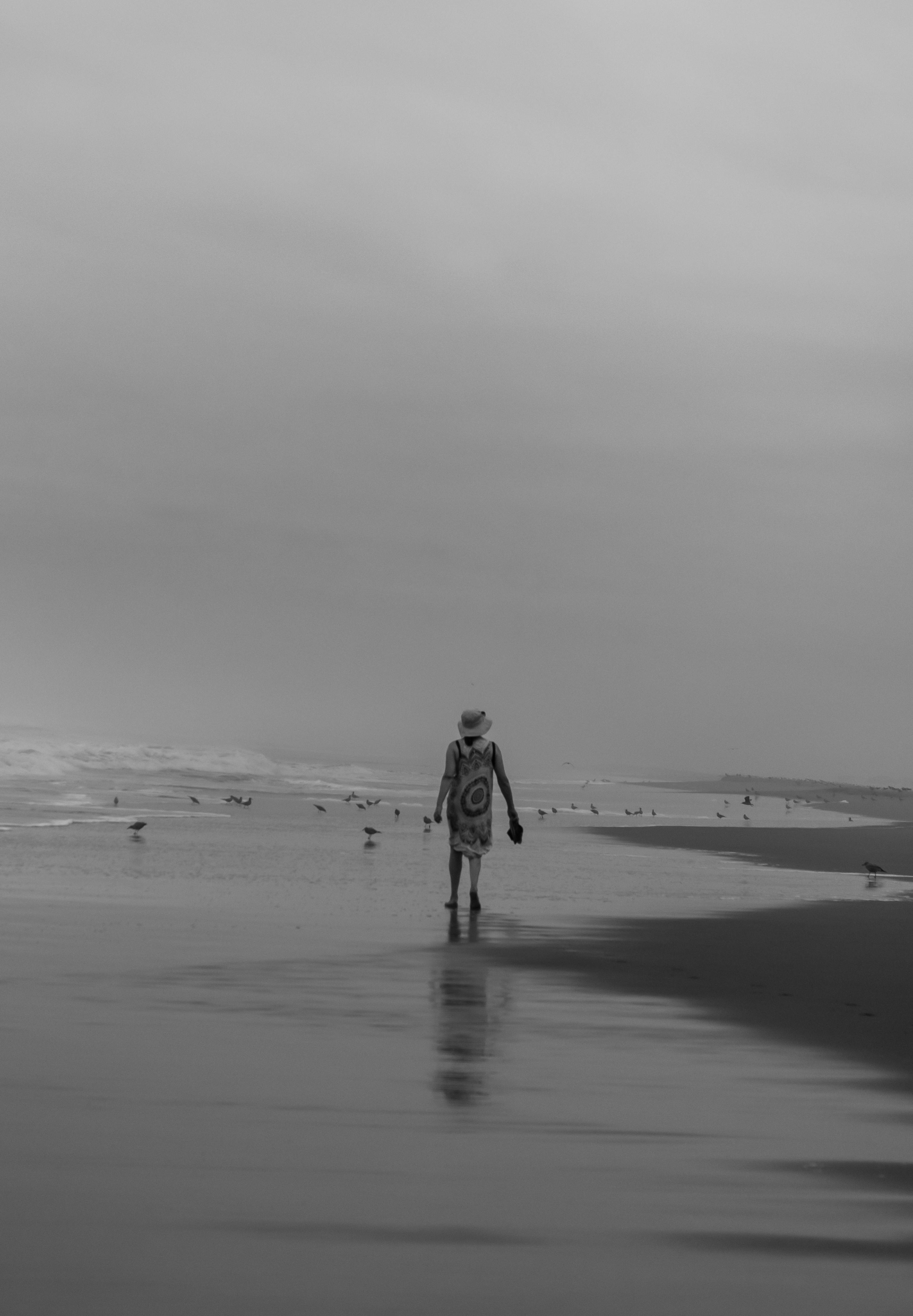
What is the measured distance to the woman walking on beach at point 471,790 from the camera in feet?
47.3

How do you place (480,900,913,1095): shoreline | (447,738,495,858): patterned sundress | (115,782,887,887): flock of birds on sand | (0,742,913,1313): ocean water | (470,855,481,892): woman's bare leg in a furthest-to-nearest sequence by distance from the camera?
(115,782,887,887): flock of birds on sand, (447,738,495,858): patterned sundress, (470,855,481,892): woman's bare leg, (480,900,913,1095): shoreline, (0,742,913,1313): ocean water

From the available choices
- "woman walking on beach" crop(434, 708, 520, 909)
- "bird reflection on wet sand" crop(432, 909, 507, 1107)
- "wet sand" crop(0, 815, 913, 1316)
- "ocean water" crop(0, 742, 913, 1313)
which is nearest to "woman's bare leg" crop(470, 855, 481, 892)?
"woman walking on beach" crop(434, 708, 520, 909)

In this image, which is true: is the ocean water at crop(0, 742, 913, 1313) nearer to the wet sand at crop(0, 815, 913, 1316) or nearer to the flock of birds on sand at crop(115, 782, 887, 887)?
the wet sand at crop(0, 815, 913, 1316)

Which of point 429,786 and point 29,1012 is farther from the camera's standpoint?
point 429,786

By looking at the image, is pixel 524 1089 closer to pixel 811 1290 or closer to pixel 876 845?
pixel 811 1290

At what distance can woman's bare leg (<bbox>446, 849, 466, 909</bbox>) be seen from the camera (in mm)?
13797

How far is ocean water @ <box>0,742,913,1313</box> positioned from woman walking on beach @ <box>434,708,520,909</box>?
2716 millimetres

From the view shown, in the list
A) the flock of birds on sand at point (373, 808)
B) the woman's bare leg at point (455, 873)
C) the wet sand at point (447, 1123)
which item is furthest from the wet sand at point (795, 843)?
the wet sand at point (447, 1123)

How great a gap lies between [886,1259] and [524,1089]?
2116 millimetres

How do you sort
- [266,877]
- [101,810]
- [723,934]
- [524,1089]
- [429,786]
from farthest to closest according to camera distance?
[429,786] < [101,810] < [266,877] < [723,934] < [524,1089]

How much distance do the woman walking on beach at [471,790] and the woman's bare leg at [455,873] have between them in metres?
0.01

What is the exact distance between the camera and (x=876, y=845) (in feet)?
100

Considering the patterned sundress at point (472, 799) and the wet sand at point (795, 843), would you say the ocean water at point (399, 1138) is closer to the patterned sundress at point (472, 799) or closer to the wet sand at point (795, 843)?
the patterned sundress at point (472, 799)

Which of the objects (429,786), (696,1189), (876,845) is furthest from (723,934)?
(429,786)
